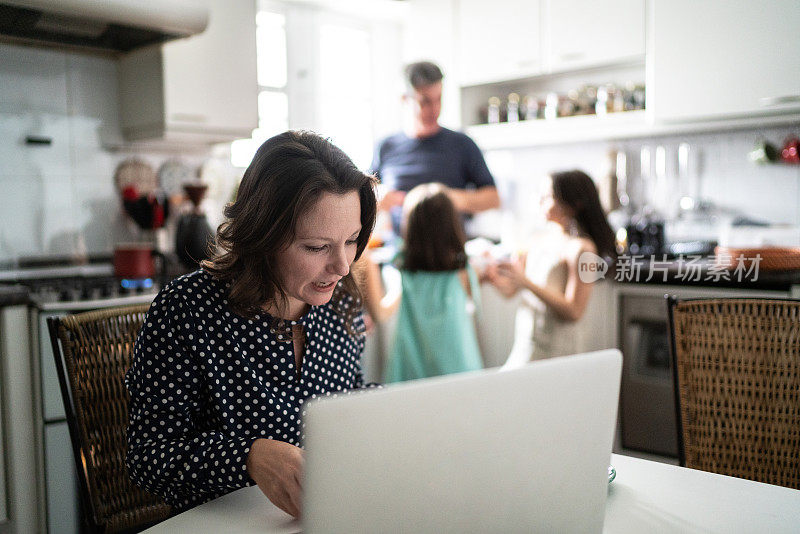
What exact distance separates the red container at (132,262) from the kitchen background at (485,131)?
0.92ft

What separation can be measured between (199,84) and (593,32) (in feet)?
5.94

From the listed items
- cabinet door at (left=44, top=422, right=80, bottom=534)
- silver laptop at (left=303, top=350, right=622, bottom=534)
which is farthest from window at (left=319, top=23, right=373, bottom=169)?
silver laptop at (left=303, top=350, right=622, bottom=534)

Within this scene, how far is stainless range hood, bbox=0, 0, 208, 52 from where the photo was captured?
2.34 m

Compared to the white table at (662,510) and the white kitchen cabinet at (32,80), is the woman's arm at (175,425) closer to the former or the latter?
the white table at (662,510)

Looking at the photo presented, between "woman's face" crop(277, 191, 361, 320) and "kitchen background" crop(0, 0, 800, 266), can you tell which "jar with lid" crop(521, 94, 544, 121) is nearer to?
"kitchen background" crop(0, 0, 800, 266)

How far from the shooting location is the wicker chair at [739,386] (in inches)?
53.7

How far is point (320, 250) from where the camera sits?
1051 millimetres

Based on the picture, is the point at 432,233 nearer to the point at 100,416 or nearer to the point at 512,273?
the point at 512,273

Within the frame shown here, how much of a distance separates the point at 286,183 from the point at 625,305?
2105 millimetres

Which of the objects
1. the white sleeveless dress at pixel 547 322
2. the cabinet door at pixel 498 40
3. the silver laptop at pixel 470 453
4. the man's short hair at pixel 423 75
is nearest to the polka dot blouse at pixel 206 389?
the silver laptop at pixel 470 453

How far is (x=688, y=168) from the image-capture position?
10.5ft

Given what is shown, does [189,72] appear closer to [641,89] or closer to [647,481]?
[641,89]

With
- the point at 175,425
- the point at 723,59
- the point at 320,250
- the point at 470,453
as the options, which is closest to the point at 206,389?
the point at 175,425

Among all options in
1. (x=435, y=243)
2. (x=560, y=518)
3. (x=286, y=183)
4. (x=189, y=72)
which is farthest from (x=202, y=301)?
(x=189, y=72)
